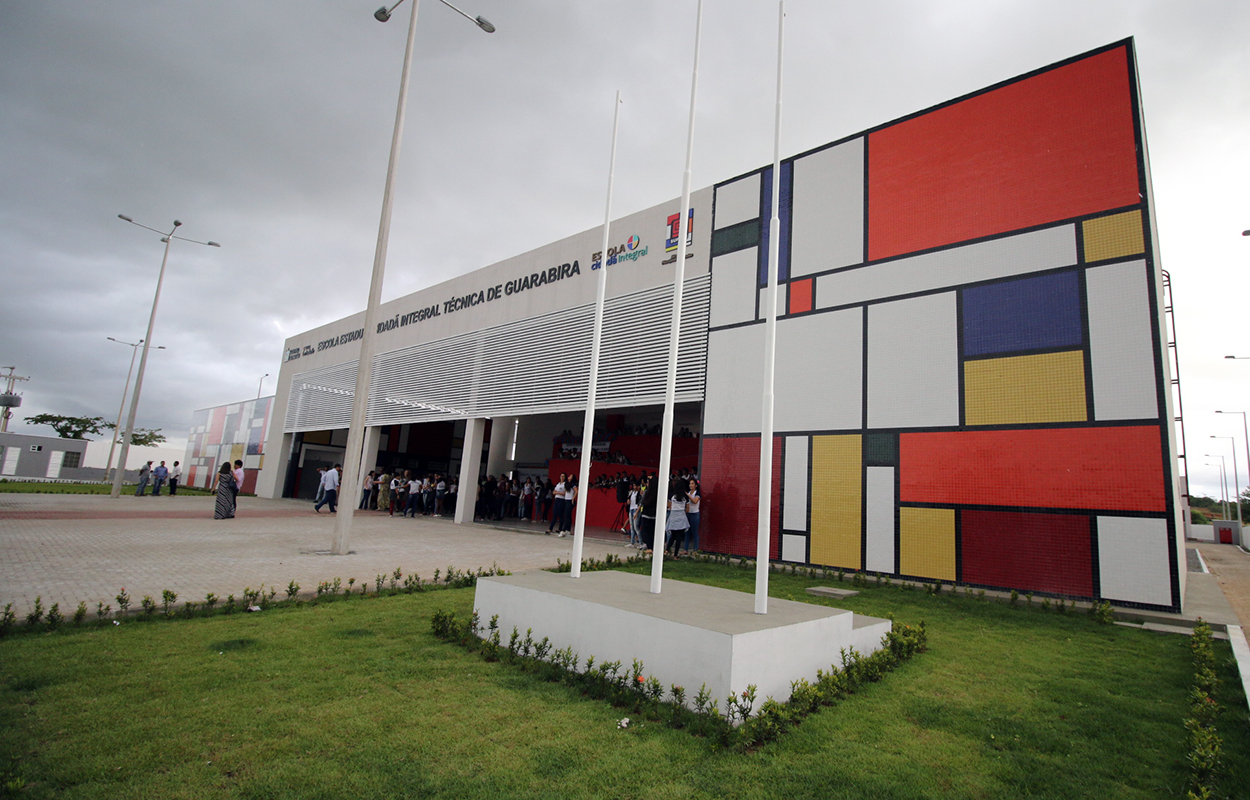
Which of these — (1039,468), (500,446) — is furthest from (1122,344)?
(500,446)

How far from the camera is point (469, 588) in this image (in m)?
8.62

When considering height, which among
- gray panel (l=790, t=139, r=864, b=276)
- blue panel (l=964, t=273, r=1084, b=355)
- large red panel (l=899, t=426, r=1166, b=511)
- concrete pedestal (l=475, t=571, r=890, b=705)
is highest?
gray panel (l=790, t=139, r=864, b=276)

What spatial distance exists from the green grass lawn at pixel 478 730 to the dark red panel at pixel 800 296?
804cm

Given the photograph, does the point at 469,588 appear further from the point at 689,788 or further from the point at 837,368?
the point at 837,368

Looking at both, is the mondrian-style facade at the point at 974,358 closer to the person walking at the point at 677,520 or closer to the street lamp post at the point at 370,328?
the person walking at the point at 677,520

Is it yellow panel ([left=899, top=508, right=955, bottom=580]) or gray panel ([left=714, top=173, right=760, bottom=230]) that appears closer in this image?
yellow panel ([left=899, top=508, right=955, bottom=580])

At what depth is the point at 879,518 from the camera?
10.8 meters

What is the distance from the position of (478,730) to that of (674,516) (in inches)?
363

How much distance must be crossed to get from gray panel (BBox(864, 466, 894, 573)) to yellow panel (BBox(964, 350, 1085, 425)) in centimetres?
171

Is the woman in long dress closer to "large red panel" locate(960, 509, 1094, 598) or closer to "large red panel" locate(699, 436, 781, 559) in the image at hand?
"large red panel" locate(699, 436, 781, 559)

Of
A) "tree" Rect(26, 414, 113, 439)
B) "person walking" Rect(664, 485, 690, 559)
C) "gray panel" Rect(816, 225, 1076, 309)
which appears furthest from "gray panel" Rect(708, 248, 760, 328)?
"tree" Rect(26, 414, 113, 439)

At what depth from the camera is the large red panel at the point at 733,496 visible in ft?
40.4

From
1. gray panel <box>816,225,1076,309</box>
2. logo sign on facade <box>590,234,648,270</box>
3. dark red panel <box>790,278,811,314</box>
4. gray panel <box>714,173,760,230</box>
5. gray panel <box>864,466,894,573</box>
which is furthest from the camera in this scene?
logo sign on facade <box>590,234,648,270</box>

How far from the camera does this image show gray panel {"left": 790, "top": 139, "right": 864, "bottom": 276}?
1214cm
